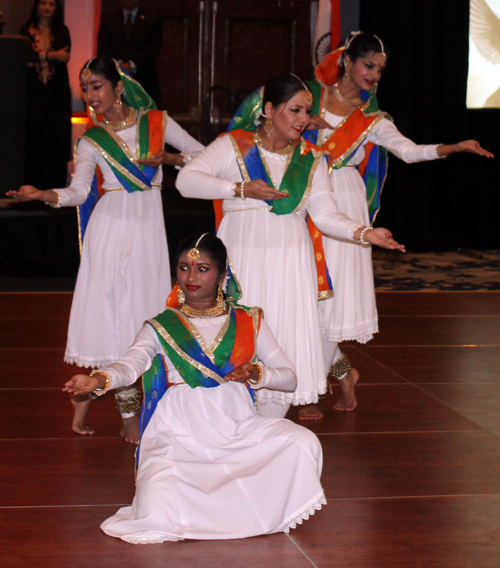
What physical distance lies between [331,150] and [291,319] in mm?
890

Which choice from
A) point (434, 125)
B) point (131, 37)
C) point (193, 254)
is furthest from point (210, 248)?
point (434, 125)

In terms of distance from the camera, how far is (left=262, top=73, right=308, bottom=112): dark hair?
310 centimetres

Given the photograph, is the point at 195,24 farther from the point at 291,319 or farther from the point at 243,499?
the point at 243,499

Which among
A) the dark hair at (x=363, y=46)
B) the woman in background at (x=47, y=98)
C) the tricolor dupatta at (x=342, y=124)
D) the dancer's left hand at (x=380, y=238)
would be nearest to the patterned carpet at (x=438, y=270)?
the woman in background at (x=47, y=98)

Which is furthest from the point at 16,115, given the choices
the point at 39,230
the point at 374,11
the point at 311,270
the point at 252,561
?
the point at 252,561

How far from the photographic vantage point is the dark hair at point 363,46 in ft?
11.8

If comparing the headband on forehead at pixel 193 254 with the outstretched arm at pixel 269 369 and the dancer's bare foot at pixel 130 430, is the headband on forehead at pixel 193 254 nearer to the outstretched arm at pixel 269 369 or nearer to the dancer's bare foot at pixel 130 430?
the outstretched arm at pixel 269 369

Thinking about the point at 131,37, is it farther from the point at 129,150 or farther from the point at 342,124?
the point at 129,150

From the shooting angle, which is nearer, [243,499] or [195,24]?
[243,499]

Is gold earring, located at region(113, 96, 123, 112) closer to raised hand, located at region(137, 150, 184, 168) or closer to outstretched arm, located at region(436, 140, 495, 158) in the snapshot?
raised hand, located at region(137, 150, 184, 168)

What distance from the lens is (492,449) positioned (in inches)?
138

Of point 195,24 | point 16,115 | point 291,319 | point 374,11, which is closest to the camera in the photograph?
point 291,319

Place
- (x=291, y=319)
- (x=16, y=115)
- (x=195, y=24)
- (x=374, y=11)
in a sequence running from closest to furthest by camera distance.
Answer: (x=291, y=319) → (x=16, y=115) → (x=374, y=11) → (x=195, y=24)

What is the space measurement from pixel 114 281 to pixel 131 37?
4.26 meters
